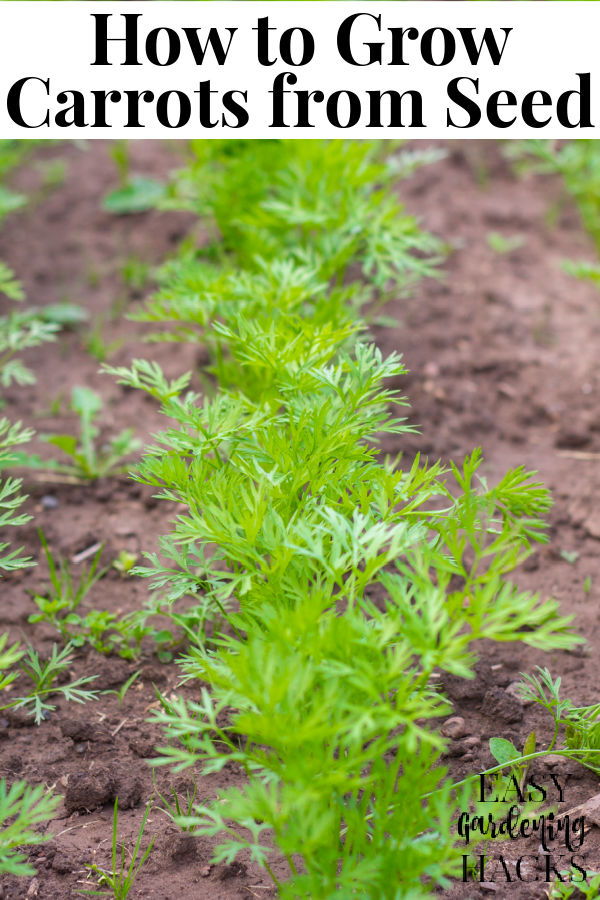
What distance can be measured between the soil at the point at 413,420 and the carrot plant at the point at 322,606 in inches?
6.6

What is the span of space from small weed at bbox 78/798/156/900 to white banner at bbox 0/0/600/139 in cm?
256

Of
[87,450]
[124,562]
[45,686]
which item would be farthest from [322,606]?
[87,450]

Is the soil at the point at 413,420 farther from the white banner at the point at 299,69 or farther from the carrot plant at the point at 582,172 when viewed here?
the white banner at the point at 299,69

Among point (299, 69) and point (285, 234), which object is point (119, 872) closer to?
point (285, 234)

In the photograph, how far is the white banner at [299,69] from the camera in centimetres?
404

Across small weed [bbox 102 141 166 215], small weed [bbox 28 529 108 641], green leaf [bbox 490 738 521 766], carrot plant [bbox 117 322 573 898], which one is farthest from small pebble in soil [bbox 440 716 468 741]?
→ small weed [bbox 102 141 166 215]

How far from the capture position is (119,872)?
78.7 inches

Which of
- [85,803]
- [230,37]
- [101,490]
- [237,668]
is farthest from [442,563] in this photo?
[230,37]

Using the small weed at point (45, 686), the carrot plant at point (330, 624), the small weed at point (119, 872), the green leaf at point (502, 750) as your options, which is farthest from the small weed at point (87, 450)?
the green leaf at point (502, 750)

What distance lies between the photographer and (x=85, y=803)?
2.15 m

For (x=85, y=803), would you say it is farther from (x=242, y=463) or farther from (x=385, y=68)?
(x=385, y=68)

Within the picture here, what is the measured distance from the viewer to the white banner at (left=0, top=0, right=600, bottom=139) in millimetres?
4043

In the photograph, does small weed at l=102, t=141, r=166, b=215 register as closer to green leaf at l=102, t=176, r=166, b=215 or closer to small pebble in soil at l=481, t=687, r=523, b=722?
green leaf at l=102, t=176, r=166, b=215

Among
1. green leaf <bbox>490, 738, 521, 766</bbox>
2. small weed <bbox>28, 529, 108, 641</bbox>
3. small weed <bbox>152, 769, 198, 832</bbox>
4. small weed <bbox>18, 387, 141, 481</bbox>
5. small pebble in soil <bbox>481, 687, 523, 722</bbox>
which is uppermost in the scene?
small weed <bbox>18, 387, 141, 481</bbox>
